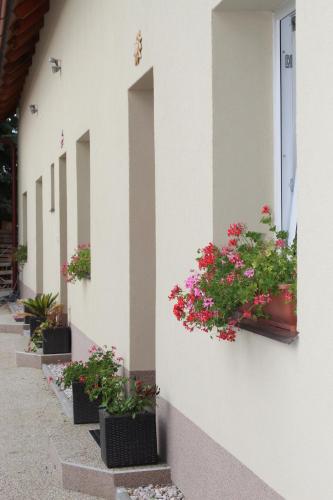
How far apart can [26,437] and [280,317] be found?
4.04 meters

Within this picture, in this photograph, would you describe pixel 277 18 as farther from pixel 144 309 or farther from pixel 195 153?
pixel 144 309

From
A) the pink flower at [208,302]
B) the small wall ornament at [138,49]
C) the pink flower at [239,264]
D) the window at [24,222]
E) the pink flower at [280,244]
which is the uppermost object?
the small wall ornament at [138,49]

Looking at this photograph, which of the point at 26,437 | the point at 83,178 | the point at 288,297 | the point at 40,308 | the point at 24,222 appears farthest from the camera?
the point at 24,222

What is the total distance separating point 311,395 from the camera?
286 cm

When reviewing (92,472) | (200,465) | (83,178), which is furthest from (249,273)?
(83,178)

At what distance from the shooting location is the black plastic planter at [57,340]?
979 cm

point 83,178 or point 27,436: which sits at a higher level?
point 83,178

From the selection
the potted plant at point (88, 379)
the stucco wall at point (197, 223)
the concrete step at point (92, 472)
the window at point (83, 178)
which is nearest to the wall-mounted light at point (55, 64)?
the stucco wall at point (197, 223)

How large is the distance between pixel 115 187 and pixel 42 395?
9.22 ft

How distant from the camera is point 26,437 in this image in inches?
262

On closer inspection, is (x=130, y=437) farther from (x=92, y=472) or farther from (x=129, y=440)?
(x=92, y=472)

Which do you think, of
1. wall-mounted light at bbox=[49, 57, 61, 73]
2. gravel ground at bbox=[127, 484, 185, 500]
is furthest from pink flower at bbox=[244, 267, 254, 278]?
wall-mounted light at bbox=[49, 57, 61, 73]

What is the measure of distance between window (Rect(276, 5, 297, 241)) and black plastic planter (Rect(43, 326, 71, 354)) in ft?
20.7

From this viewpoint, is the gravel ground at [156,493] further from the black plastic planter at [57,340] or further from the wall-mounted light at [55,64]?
the wall-mounted light at [55,64]
